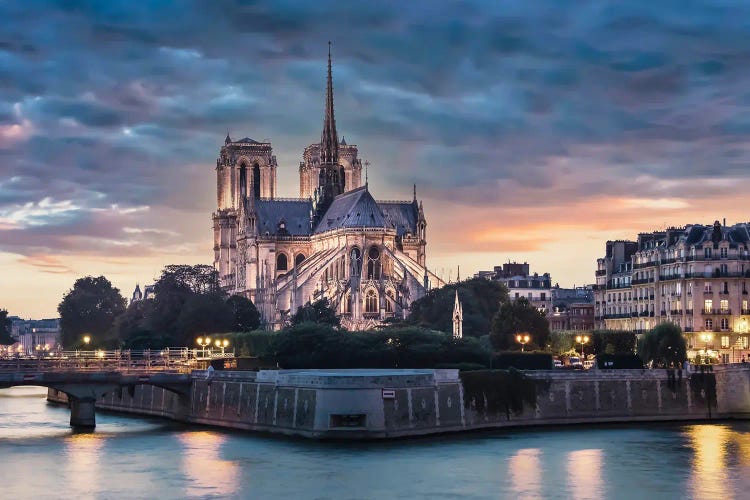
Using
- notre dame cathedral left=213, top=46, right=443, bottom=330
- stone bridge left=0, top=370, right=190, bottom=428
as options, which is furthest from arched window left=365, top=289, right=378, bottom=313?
stone bridge left=0, top=370, right=190, bottom=428

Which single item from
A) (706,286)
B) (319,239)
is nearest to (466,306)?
(706,286)

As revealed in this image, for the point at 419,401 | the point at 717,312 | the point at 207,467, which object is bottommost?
the point at 207,467

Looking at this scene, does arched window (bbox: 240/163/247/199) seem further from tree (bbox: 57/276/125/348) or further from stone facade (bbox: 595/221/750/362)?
stone facade (bbox: 595/221/750/362)

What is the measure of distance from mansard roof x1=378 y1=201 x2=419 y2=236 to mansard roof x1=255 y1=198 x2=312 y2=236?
917cm

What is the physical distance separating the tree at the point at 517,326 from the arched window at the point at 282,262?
70611 millimetres

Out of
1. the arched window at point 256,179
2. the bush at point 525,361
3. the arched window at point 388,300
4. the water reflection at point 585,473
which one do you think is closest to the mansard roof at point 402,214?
the arched window at point 256,179

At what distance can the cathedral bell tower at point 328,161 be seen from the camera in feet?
545

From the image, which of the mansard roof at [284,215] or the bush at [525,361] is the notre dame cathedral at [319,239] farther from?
the bush at [525,361]

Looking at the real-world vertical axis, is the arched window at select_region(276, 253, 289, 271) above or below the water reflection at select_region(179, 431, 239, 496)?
above

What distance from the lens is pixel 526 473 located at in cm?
5609

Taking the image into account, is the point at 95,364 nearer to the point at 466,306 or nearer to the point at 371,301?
the point at 466,306

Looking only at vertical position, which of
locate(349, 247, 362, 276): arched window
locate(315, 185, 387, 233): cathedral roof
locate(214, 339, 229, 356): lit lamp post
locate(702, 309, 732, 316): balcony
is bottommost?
locate(214, 339, 229, 356): lit lamp post

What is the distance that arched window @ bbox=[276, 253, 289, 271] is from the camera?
163m

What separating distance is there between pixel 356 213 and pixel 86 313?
136 ft
